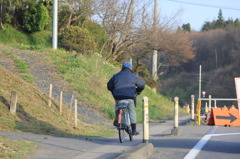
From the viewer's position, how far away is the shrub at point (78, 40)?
29.2m

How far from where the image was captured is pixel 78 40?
96.8 ft

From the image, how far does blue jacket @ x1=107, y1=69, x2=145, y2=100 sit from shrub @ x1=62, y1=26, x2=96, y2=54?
58.6 ft

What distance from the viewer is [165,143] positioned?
11.3 meters

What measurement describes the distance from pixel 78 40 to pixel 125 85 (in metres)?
18.8

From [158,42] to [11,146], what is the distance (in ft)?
97.5

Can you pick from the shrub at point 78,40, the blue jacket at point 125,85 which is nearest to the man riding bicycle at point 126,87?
the blue jacket at point 125,85

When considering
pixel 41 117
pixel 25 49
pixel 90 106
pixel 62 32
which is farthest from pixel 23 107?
pixel 62 32

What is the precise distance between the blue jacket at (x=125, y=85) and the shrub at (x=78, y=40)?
703 inches

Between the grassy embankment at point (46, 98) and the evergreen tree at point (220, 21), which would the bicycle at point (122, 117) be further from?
the evergreen tree at point (220, 21)

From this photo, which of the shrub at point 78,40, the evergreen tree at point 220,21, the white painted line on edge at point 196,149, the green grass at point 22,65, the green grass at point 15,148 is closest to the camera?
the green grass at point 15,148

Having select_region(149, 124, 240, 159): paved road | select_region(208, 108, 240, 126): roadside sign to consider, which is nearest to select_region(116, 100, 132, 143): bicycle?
select_region(149, 124, 240, 159): paved road

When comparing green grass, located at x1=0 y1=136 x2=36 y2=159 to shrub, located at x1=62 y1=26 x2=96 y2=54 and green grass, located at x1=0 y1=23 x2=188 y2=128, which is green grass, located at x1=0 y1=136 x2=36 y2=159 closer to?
green grass, located at x1=0 y1=23 x2=188 y2=128

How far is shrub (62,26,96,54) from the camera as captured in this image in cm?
2917

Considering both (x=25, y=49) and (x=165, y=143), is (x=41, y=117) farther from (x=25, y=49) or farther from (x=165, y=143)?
(x=25, y=49)
